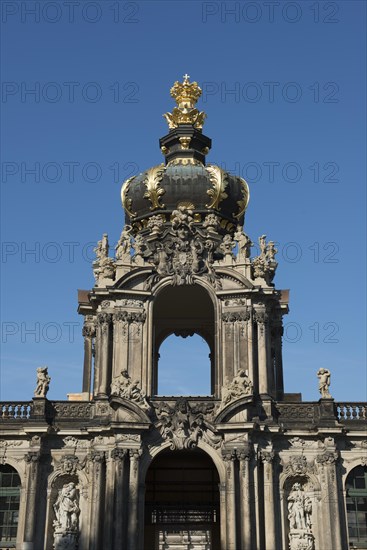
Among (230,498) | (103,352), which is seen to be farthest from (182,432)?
(103,352)

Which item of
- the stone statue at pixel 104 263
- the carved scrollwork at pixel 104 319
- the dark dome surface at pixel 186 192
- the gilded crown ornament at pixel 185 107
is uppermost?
the gilded crown ornament at pixel 185 107

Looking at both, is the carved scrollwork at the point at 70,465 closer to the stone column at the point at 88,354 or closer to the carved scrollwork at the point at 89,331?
the stone column at the point at 88,354

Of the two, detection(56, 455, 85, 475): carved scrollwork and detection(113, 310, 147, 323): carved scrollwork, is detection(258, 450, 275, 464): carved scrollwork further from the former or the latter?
detection(113, 310, 147, 323): carved scrollwork

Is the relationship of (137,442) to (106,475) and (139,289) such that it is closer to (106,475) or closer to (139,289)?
(106,475)

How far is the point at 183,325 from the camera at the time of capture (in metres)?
40.9

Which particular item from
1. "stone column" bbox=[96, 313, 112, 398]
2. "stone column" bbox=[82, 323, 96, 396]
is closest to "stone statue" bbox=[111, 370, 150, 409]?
"stone column" bbox=[96, 313, 112, 398]

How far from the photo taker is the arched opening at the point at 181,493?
121ft

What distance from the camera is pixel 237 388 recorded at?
33.5 m

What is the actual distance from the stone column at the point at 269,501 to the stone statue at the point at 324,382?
3.29 m

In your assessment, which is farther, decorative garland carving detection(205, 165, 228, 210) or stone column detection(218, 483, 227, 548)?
decorative garland carving detection(205, 165, 228, 210)

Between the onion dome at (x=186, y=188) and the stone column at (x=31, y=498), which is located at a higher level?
the onion dome at (x=186, y=188)

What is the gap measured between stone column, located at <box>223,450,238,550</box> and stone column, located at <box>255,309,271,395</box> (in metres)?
3.04

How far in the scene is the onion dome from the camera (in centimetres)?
3997

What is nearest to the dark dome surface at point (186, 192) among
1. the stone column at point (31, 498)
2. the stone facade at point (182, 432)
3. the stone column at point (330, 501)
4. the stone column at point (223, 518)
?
the stone facade at point (182, 432)
